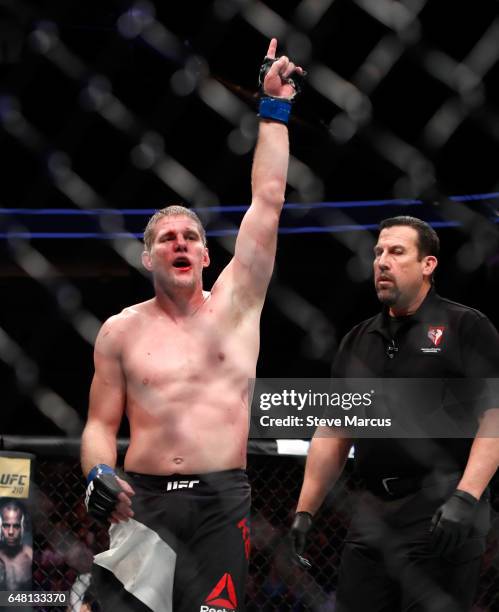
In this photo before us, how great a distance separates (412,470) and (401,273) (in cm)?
50

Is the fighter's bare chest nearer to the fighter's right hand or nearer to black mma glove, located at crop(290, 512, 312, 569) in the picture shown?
the fighter's right hand

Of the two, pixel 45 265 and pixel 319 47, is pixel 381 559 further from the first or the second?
pixel 45 265

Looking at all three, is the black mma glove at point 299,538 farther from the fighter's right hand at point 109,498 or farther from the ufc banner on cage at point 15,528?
the ufc banner on cage at point 15,528

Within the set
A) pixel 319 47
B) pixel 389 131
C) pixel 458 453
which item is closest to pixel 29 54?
pixel 319 47

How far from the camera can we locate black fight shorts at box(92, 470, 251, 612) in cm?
209

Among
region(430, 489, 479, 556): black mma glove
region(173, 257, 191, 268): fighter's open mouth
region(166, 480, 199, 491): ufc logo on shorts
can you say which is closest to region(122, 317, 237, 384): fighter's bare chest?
region(173, 257, 191, 268): fighter's open mouth

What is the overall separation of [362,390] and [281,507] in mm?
774

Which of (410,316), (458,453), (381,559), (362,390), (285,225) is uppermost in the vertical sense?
(285,225)

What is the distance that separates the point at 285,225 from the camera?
19.9 feet

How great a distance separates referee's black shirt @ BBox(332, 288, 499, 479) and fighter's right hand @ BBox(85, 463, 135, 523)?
0.64 meters

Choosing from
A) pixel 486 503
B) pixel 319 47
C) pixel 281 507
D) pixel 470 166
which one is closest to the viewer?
pixel 486 503

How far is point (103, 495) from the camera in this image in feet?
6.73

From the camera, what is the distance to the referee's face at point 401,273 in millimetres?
2449

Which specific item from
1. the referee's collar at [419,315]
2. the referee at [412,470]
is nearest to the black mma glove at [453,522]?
the referee at [412,470]
